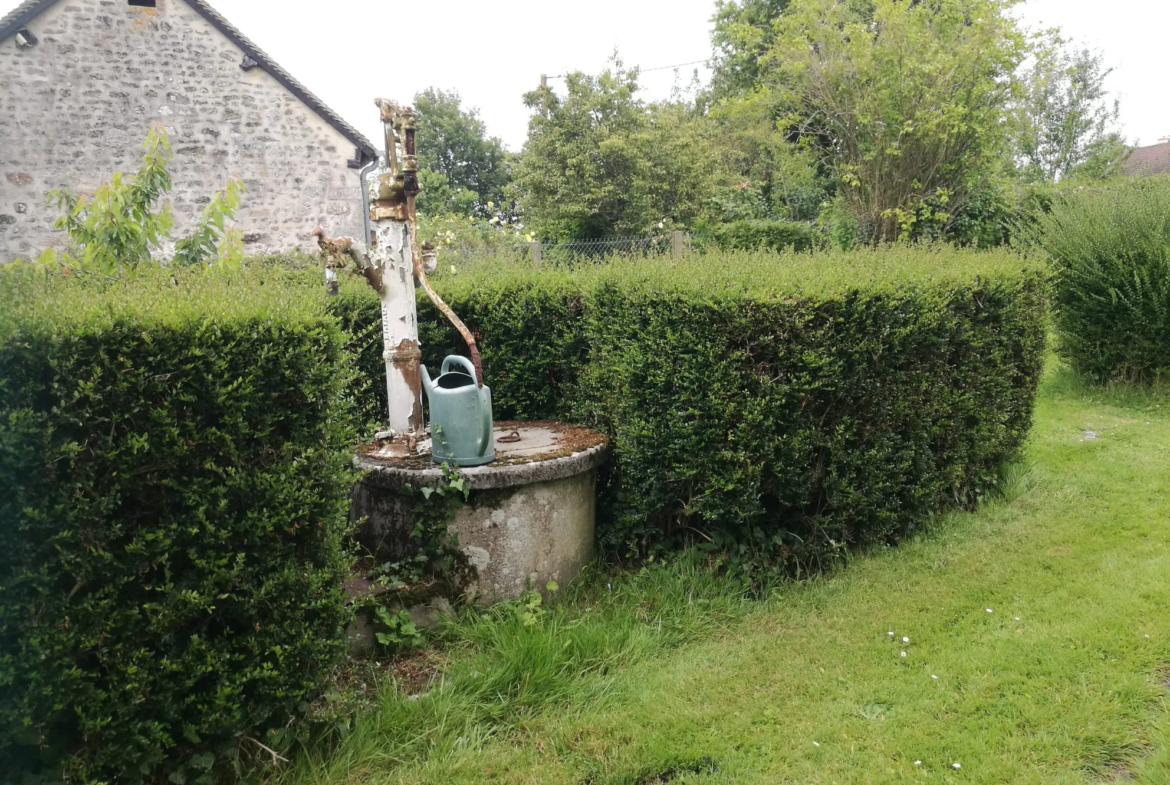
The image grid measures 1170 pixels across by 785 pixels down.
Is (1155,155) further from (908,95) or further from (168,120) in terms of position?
(168,120)

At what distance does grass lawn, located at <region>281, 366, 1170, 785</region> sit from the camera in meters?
2.74

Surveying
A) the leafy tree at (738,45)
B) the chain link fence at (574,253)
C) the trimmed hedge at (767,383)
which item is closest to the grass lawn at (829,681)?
the trimmed hedge at (767,383)

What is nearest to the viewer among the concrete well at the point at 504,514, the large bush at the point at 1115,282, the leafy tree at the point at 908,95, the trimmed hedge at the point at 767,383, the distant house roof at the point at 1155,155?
the concrete well at the point at 504,514

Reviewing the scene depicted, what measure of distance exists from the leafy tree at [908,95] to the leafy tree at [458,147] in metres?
30.9

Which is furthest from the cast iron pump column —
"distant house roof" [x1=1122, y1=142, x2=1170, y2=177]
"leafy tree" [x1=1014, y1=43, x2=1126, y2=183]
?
"distant house roof" [x1=1122, y1=142, x2=1170, y2=177]

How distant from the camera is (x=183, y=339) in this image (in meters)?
2.37

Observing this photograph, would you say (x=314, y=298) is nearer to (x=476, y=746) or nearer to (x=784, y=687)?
(x=476, y=746)

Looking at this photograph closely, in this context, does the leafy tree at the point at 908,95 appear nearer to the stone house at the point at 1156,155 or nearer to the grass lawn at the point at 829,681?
the grass lawn at the point at 829,681

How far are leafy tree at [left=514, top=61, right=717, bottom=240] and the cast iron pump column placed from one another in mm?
16704

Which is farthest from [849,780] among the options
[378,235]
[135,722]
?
[378,235]

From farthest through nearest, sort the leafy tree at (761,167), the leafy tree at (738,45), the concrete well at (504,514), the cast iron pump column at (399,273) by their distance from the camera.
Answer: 1. the leafy tree at (738,45)
2. the leafy tree at (761,167)
3. the cast iron pump column at (399,273)
4. the concrete well at (504,514)

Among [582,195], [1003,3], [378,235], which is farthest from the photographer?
[582,195]

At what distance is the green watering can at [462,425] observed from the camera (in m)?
3.80

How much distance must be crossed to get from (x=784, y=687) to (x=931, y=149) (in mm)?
11290
